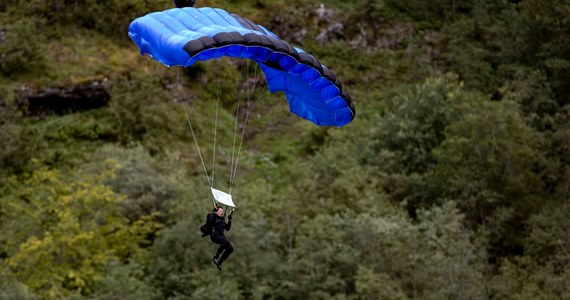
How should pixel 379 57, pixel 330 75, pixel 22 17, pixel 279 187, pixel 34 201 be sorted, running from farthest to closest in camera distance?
1. pixel 379 57
2. pixel 22 17
3. pixel 279 187
4. pixel 34 201
5. pixel 330 75

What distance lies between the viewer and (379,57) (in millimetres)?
37031

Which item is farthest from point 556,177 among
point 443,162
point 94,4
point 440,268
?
point 94,4

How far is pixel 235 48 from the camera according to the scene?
42.5 feet

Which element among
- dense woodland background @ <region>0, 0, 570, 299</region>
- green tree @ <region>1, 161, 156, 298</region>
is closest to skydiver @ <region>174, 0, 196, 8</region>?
dense woodland background @ <region>0, 0, 570, 299</region>

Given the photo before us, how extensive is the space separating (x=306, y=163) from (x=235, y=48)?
53.9 ft

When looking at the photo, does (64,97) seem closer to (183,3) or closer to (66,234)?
(66,234)

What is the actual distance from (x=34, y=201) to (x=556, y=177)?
14.8 meters

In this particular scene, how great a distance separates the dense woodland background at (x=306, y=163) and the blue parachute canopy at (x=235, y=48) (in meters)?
8.44

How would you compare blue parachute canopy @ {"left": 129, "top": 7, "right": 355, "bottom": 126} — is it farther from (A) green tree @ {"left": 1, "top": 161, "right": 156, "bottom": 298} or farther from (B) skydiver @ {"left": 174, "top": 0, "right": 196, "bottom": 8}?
(A) green tree @ {"left": 1, "top": 161, "right": 156, "bottom": 298}

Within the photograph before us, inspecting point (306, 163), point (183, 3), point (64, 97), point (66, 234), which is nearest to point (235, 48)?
point (183, 3)

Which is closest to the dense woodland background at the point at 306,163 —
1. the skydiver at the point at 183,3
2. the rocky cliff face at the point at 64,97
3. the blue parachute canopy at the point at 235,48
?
the rocky cliff face at the point at 64,97

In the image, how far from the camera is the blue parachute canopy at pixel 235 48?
12.4m

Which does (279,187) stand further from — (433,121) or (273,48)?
(273,48)

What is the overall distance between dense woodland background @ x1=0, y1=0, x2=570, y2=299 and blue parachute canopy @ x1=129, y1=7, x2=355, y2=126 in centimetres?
844
